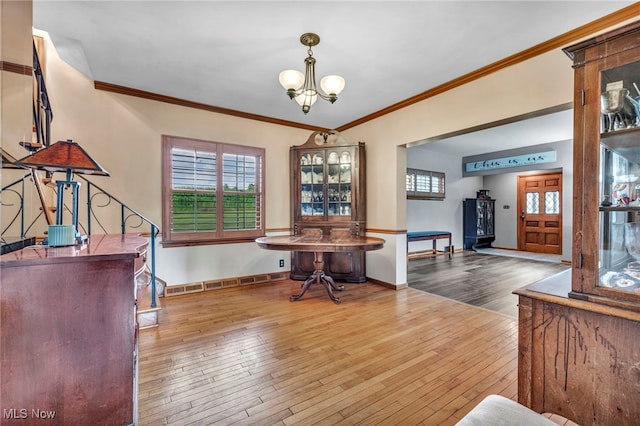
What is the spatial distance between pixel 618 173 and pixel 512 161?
6.65m

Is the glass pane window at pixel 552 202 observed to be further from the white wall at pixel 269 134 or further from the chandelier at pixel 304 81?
the chandelier at pixel 304 81

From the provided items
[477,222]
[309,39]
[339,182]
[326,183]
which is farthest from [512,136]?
[309,39]

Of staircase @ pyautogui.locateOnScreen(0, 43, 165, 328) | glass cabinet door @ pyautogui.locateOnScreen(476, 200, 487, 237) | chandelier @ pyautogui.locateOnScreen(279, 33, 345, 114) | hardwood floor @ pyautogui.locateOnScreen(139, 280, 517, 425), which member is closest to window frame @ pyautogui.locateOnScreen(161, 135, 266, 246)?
staircase @ pyautogui.locateOnScreen(0, 43, 165, 328)

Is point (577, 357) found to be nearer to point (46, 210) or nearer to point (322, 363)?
point (322, 363)

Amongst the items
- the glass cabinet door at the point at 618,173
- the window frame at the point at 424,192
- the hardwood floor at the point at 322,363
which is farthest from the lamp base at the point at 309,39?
the window frame at the point at 424,192

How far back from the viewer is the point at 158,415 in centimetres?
159

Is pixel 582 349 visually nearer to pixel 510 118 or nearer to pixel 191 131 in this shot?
pixel 510 118

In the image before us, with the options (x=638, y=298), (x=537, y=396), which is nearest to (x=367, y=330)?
(x=537, y=396)

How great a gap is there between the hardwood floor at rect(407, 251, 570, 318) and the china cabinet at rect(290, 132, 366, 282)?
1.23 meters

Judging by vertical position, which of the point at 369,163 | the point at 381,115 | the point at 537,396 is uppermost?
the point at 381,115

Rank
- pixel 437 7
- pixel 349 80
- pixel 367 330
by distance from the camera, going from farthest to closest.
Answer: pixel 349 80 < pixel 367 330 < pixel 437 7

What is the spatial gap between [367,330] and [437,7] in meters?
2.85

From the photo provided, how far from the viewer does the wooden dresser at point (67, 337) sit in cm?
112

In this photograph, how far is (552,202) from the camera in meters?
7.59
